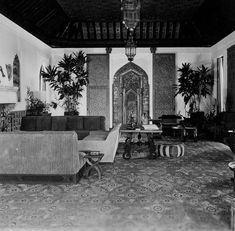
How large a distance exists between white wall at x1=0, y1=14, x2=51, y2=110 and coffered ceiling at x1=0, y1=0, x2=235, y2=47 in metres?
0.29

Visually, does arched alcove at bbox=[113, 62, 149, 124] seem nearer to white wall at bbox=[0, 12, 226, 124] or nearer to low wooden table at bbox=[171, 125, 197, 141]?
white wall at bbox=[0, 12, 226, 124]

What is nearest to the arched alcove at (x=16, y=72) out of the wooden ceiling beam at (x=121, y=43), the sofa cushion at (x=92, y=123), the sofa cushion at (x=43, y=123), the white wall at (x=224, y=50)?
the sofa cushion at (x=43, y=123)

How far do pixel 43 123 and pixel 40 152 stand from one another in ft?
12.3

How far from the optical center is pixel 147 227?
3.35 meters

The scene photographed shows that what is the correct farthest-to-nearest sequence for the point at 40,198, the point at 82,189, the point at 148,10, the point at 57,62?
the point at 57,62, the point at 148,10, the point at 82,189, the point at 40,198

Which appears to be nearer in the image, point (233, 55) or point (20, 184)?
point (20, 184)

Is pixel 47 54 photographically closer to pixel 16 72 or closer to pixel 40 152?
pixel 16 72

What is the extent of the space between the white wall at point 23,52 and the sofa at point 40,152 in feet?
11.4

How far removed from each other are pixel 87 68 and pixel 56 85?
1865 millimetres

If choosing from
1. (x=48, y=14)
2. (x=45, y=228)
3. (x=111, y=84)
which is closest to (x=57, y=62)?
(x=111, y=84)

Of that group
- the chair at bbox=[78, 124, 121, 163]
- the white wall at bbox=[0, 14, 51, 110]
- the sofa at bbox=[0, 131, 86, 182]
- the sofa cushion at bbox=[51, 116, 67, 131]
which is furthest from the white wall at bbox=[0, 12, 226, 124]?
the sofa at bbox=[0, 131, 86, 182]

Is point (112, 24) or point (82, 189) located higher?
point (112, 24)

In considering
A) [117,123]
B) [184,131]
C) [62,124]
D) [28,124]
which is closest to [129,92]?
[184,131]

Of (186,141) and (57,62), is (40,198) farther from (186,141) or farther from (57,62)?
(57,62)
